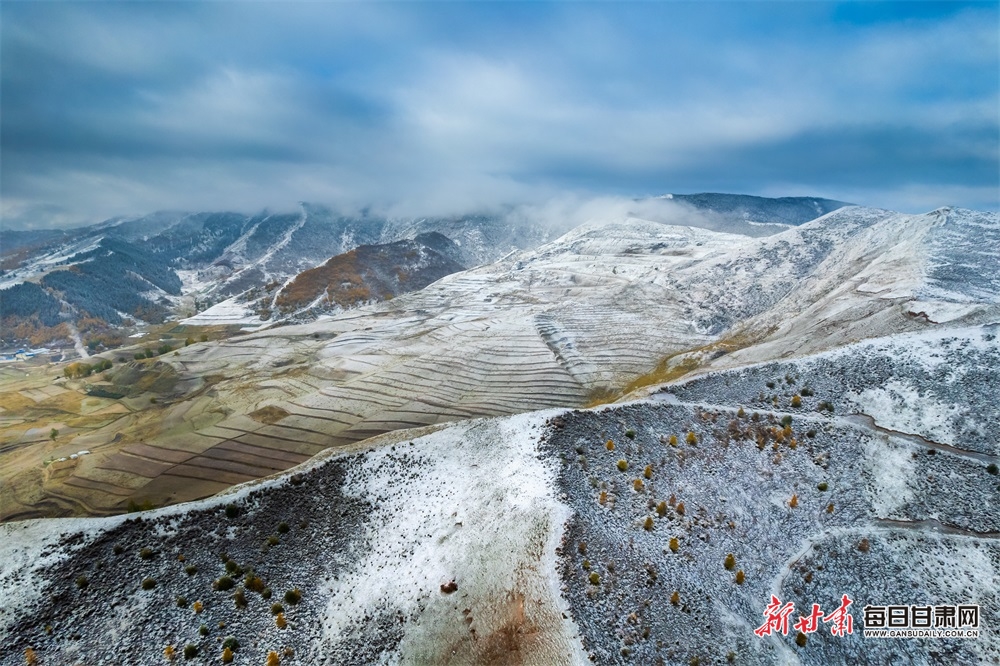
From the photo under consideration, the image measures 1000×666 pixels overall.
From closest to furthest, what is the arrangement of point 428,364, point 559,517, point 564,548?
point 564,548 < point 559,517 < point 428,364

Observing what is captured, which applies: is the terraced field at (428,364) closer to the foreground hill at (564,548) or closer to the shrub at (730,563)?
the foreground hill at (564,548)

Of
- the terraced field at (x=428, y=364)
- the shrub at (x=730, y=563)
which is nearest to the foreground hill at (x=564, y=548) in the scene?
the shrub at (x=730, y=563)

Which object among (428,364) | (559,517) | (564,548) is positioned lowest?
(564,548)

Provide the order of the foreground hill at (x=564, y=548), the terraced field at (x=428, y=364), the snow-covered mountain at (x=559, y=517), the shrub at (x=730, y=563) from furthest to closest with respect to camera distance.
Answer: the terraced field at (x=428, y=364) < the shrub at (x=730, y=563) < the snow-covered mountain at (x=559, y=517) < the foreground hill at (x=564, y=548)

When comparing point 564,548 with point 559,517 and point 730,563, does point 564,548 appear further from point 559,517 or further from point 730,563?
point 730,563

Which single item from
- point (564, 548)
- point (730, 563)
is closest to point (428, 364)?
point (564, 548)

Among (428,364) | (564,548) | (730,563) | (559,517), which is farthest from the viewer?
(428,364)

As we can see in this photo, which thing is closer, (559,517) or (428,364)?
(559,517)

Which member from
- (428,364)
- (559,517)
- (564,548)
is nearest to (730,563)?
(564,548)

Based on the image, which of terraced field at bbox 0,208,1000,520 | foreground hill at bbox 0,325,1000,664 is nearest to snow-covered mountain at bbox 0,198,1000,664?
foreground hill at bbox 0,325,1000,664

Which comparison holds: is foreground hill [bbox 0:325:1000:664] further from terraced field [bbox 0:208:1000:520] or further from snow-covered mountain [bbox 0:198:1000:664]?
terraced field [bbox 0:208:1000:520]

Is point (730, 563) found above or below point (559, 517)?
below

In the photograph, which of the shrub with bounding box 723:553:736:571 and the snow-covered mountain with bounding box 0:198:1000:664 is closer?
the snow-covered mountain with bounding box 0:198:1000:664
